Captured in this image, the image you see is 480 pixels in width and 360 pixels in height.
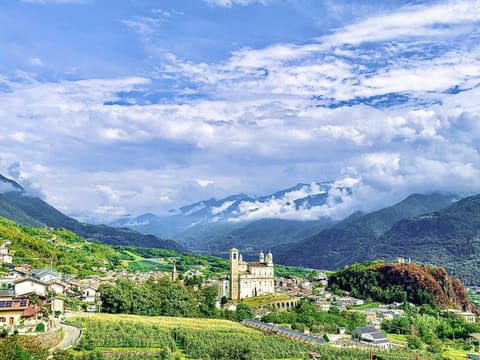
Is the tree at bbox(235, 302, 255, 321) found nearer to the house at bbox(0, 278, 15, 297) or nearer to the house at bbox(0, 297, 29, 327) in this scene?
the house at bbox(0, 278, 15, 297)

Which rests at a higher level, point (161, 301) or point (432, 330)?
point (161, 301)

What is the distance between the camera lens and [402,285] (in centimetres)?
8269

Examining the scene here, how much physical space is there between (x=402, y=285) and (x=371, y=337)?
110 ft

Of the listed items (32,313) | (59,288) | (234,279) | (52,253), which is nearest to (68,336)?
(32,313)

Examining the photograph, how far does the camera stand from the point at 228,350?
1468 inches

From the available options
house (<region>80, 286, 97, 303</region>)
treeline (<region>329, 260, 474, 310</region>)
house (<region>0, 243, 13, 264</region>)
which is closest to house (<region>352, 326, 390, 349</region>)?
house (<region>80, 286, 97, 303</region>)

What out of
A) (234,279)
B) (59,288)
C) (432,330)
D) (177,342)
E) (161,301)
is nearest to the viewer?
(177,342)

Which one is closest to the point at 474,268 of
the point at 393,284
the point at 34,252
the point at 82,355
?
the point at 393,284

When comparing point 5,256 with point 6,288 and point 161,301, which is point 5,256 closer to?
point 161,301

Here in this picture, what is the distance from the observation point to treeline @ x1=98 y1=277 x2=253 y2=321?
160 feet

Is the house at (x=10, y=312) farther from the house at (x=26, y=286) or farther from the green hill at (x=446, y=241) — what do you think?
the green hill at (x=446, y=241)

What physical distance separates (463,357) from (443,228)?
13611 cm

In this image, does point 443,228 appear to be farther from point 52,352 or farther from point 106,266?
point 52,352

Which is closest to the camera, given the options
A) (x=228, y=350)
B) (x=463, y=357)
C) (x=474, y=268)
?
(x=228, y=350)
